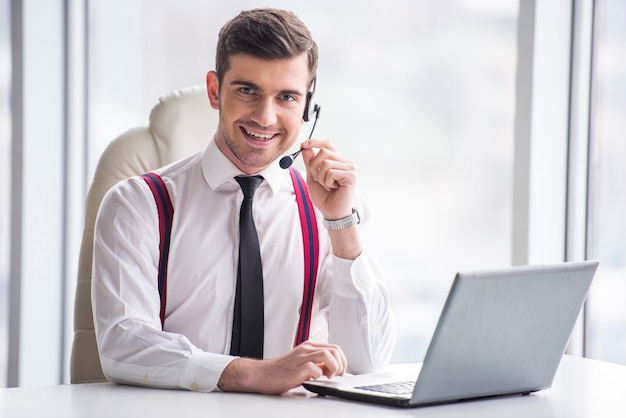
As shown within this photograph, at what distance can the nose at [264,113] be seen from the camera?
1.66 metres

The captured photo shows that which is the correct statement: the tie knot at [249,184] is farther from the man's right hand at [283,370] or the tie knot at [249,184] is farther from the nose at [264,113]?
the man's right hand at [283,370]

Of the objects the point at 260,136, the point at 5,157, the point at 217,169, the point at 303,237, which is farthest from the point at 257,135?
the point at 5,157

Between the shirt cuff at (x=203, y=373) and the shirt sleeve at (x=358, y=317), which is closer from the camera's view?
the shirt cuff at (x=203, y=373)

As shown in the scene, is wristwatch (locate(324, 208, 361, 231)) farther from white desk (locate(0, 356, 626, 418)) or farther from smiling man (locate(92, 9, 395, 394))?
white desk (locate(0, 356, 626, 418))

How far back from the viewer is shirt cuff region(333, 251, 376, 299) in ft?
5.37

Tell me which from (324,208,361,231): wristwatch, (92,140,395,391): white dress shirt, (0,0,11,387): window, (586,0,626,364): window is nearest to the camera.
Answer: (92,140,395,391): white dress shirt

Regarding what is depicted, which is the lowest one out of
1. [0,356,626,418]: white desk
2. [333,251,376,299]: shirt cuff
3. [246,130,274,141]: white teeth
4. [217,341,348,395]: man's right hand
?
[0,356,626,418]: white desk

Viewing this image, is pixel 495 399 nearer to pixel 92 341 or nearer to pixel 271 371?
pixel 271 371

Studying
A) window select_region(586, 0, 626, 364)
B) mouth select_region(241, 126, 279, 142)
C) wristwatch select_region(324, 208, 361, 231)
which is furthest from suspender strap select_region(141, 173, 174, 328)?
window select_region(586, 0, 626, 364)

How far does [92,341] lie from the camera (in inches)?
69.8

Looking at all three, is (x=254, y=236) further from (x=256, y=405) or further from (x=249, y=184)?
(x=256, y=405)

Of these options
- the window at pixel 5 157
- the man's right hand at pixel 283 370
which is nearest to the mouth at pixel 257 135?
the man's right hand at pixel 283 370

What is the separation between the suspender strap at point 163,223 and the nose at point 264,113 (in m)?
0.24

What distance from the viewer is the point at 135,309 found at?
58.1 inches
